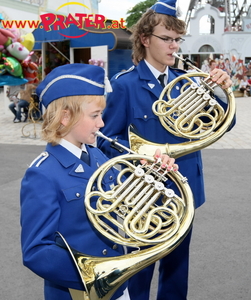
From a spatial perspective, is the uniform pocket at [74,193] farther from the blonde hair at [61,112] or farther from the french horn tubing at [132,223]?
the blonde hair at [61,112]

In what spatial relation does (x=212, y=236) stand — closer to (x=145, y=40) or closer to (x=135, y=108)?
(x=135, y=108)

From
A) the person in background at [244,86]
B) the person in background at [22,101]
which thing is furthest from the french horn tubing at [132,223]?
the person in background at [244,86]

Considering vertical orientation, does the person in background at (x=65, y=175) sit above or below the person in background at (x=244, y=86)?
above

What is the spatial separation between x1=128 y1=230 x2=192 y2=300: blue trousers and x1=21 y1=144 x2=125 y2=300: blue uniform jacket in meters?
0.75

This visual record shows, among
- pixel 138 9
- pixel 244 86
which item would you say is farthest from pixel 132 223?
pixel 138 9

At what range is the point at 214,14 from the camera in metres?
30.7

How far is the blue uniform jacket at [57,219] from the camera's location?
136 centimetres

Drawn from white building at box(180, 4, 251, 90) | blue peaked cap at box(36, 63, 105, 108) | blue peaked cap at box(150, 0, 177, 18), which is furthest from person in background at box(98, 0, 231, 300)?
white building at box(180, 4, 251, 90)

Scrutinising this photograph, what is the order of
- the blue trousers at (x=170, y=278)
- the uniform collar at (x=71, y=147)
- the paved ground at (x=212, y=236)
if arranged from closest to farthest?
the uniform collar at (x=71, y=147) → the blue trousers at (x=170, y=278) → the paved ground at (x=212, y=236)

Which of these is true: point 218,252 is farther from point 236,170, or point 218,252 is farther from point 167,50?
point 236,170

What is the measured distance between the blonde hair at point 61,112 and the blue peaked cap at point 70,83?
20mm

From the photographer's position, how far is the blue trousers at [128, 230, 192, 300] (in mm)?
2424

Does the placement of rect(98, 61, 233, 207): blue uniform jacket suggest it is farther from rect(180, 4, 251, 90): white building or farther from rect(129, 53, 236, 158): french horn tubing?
rect(180, 4, 251, 90): white building

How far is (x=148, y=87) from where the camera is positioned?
7.59 feet
